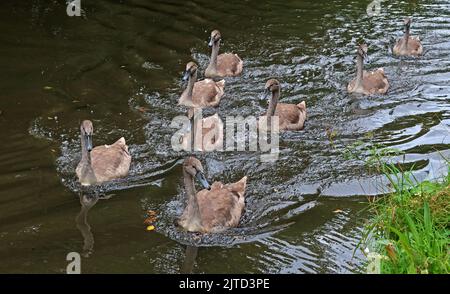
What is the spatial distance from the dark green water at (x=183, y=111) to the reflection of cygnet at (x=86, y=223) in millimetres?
25

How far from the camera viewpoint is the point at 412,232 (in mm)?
6570

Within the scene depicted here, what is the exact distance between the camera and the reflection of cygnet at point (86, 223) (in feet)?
25.3

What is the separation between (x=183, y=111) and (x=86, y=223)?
3550 mm

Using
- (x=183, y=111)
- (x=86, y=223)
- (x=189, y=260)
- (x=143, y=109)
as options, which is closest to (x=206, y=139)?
(x=183, y=111)

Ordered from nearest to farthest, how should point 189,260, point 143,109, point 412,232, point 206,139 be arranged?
point 412,232 < point 189,260 < point 206,139 < point 143,109

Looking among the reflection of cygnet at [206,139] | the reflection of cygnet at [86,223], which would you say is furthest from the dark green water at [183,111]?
the reflection of cygnet at [206,139]

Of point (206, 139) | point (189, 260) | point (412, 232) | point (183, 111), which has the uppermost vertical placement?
point (183, 111)

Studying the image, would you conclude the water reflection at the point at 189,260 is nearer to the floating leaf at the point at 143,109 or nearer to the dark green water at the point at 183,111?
the dark green water at the point at 183,111

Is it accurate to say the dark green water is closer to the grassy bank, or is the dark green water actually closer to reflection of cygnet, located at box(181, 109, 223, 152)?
reflection of cygnet, located at box(181, 109, 223, 152)

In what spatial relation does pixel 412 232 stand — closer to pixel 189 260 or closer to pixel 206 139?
pixel 189 260

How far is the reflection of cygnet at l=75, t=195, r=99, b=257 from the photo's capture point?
7.71 m

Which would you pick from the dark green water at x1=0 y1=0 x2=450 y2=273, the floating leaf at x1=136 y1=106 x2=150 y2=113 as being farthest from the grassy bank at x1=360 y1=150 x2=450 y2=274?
the floating leaf at x1=136 y1=106 x2=150 y2=113
